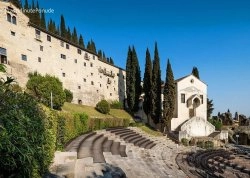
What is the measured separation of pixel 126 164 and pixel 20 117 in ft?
35.0

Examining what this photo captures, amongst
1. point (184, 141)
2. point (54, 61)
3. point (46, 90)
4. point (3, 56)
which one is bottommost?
point (184, 141)

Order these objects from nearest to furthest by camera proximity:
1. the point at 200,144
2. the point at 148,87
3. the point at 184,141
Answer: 1. the point at 184,141
2. the point at 200,144
3. the point at 148,87

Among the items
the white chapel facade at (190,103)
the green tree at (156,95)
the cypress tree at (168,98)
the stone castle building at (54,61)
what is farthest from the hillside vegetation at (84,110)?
the white chapel facade at (190,103)

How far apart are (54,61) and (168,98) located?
2336 centimetres

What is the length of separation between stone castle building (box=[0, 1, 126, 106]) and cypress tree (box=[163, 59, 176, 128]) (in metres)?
18.9

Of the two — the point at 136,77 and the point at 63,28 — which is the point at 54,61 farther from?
the point at 63,28

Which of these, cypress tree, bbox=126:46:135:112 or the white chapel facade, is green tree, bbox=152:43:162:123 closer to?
the white chapel facade

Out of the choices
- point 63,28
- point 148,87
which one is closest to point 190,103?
point 148,87

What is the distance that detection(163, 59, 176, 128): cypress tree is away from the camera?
38263 mm

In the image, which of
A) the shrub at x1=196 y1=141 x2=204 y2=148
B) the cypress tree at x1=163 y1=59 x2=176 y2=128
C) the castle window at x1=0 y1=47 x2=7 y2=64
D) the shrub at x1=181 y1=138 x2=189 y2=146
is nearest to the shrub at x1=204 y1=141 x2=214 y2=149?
the shrub at x1=196 y1=141 x2=204 y2=148

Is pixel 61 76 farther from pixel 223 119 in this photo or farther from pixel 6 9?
pixel 223 119

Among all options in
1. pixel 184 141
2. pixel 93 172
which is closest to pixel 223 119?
pixel 184 141

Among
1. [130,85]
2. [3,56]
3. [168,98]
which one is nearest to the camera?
[3,56]

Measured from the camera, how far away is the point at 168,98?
38.7 meters
